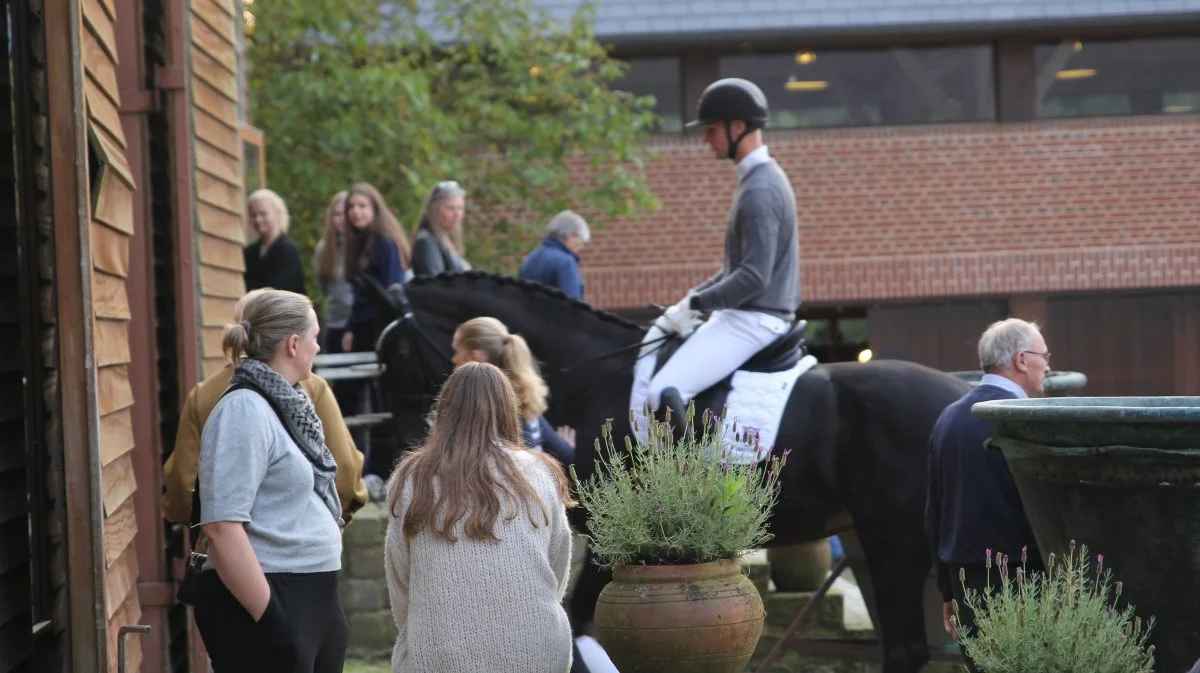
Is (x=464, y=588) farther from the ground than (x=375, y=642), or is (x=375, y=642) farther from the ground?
(x=464, y=588)

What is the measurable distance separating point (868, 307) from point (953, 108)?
2.99 meters

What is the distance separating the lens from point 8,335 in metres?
4.26

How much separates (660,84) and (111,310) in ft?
56.4

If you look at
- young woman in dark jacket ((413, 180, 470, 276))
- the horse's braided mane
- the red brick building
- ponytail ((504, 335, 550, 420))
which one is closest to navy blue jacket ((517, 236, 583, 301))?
young woman in dark jacket ((413, 180, 470, 276))

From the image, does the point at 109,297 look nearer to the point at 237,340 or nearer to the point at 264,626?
the point at 237,340

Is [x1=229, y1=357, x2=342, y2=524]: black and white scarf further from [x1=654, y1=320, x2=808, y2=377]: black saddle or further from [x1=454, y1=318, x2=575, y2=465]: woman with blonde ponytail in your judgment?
[x1=654, y1=320, x2=808, y2=377]: black saddle

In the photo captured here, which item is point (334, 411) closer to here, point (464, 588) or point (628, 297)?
point (464, 588)

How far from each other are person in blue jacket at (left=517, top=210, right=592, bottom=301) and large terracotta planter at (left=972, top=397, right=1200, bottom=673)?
19.9 ft

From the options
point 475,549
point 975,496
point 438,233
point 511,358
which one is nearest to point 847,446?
point 975,496

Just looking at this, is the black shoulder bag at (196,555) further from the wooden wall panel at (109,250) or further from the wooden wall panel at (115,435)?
the wooden wall panel at (109,250)

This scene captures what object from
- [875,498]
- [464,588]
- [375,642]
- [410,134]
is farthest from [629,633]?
[410,134]

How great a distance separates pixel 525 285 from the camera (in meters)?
7.93

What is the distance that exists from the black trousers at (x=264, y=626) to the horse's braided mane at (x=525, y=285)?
11.0 ft

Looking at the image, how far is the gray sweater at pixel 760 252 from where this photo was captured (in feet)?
23.8
